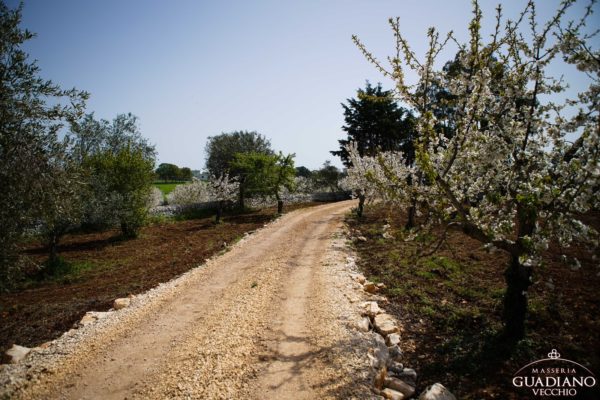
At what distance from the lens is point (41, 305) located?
1241cm

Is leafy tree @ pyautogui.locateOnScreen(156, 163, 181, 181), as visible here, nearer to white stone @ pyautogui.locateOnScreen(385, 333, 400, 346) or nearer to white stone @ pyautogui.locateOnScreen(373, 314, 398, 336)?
white stone @ pyautogui.locateOnScreen(373, 314, 398, 336)

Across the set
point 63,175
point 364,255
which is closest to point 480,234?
point 364,255

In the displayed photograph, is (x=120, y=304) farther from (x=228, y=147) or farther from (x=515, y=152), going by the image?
(x=228, y=147)

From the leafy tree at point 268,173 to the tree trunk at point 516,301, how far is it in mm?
27676

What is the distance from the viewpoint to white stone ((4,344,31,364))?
8387mm

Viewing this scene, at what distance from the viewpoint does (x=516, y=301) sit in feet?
26.5

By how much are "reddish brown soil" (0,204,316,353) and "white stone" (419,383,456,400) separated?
1096cm

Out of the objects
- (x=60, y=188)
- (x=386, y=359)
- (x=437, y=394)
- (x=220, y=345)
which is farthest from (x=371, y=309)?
(x=60, y=188)

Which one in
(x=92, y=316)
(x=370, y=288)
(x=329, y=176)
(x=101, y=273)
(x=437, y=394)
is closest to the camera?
(x=437, y=394)

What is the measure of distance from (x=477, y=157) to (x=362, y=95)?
3.54 metres

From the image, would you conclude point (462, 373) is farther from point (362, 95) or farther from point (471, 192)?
point (362, 95)

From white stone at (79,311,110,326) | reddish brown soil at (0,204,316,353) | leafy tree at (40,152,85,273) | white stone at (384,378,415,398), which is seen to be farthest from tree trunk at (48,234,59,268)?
white stone at (384,378,415,398)

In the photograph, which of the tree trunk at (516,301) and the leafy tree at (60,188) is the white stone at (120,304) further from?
the tree trunk at (516,301)

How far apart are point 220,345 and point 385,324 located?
16.3 feet
